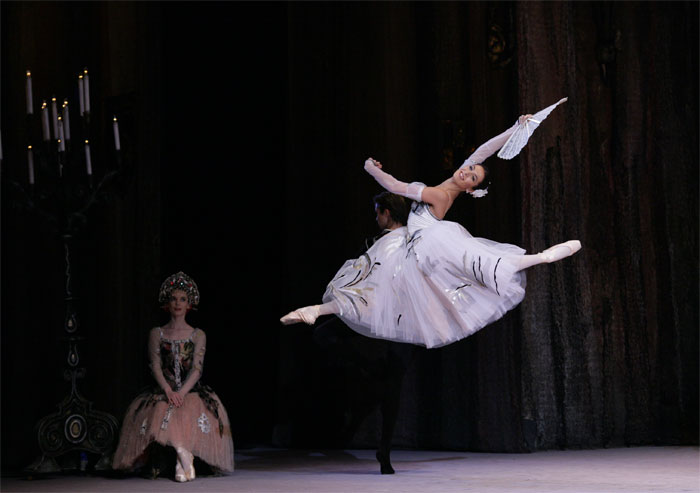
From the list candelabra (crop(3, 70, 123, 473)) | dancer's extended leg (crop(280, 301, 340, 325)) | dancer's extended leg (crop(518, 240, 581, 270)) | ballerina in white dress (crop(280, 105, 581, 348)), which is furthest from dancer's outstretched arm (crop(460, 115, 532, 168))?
candelabra (crop(3, 70, 123, 473))

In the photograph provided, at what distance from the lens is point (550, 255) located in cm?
390

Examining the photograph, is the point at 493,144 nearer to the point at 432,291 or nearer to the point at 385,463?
the point at 432,291

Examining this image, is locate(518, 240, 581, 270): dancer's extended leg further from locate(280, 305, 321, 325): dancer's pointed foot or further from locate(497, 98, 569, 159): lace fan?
locate(280, 305, 321, 325): dancer's pointed foot

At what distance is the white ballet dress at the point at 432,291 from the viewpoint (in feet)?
13.2

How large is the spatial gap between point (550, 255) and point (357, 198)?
1927 mm

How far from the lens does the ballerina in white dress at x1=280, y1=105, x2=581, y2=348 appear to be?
157 inches

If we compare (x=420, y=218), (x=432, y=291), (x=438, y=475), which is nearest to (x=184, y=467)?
(x=438, y=475)

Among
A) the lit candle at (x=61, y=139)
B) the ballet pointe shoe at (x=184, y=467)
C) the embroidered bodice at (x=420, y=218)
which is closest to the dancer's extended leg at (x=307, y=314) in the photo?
the embroidered bodice at (x=420, y=218)

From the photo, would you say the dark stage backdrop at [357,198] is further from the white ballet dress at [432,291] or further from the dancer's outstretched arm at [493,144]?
the white ballet dress at [432,291]

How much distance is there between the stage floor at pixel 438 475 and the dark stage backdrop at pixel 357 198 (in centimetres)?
38

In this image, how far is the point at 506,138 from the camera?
13.7 ft

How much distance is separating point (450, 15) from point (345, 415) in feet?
8.15

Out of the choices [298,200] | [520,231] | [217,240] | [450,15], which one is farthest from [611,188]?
[217,240]

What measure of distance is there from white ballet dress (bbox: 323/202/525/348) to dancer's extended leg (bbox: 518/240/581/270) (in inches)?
1.6
